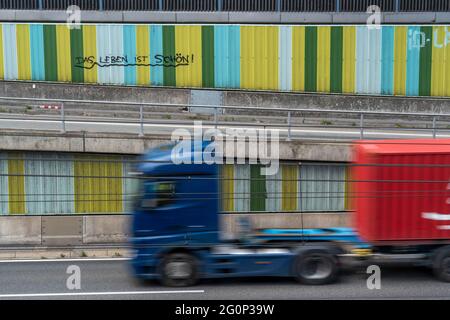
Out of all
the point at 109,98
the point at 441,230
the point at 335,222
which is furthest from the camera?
the point at 109,98

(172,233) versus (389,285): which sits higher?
(172,233)

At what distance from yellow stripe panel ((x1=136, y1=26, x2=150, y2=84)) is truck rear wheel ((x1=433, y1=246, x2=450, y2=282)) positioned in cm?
1724

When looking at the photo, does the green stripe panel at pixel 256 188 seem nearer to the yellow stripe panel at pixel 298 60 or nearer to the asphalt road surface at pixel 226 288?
the asphalt road surface at pixel 226 288

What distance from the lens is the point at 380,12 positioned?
79.4 feet

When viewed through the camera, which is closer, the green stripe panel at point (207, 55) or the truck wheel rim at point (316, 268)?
the truck wheel rim at point (316, 268)

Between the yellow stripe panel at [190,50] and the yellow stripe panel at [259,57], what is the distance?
1.94m

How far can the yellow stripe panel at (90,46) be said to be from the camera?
24.0 meters

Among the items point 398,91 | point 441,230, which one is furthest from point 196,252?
point 398,91

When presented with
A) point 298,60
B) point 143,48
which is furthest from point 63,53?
point 298,60

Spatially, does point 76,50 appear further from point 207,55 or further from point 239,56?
point 239,56

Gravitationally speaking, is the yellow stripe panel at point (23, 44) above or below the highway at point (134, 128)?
above

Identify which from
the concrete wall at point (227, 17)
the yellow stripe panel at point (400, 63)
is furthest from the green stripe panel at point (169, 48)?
the yellow stripe panel at point (400, 63)
